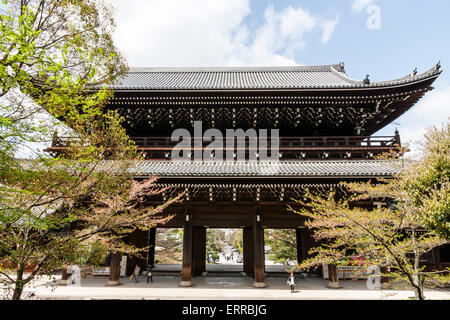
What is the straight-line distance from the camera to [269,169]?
421 inches

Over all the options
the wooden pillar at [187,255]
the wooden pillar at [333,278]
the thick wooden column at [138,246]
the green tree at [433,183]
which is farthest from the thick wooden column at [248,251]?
the green tree at [433,183]

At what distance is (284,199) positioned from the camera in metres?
11.5

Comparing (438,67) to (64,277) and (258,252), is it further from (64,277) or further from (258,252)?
(64,277)

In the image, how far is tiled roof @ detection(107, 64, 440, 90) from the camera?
16.8 meters

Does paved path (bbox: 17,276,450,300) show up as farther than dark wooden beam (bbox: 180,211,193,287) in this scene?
No

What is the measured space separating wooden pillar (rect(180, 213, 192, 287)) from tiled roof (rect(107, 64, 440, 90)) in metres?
9.00

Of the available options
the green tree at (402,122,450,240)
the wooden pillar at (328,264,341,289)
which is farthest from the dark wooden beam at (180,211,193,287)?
the green tree at (402,122,450,240)

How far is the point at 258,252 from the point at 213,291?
267 centimetres

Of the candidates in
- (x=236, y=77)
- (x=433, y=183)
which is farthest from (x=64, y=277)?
(x=236, y=77)

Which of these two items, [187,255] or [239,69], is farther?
[239,69]

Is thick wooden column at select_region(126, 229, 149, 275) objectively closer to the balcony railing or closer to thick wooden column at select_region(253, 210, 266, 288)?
the balcony railing

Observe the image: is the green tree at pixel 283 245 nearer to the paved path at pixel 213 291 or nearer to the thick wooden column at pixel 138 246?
the paved path at pixel 213 291
